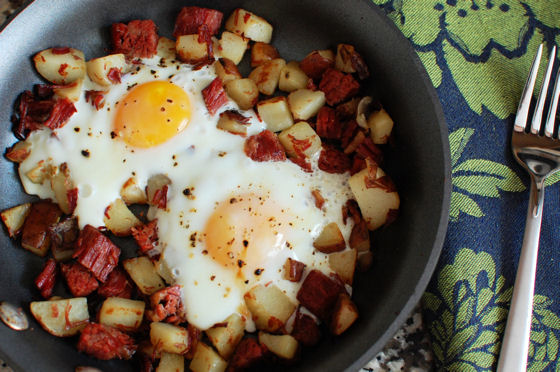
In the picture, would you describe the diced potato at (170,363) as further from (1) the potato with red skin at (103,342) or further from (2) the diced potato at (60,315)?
(2) the diced potato at (60,315)

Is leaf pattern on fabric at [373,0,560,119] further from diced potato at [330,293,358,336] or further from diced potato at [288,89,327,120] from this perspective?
diced potato at [330,293,358,336]

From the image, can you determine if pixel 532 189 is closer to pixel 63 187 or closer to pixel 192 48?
pixel 192 48

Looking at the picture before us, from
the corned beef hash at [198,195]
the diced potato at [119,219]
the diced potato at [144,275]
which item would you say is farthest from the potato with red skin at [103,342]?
the diced potato at [119,219]

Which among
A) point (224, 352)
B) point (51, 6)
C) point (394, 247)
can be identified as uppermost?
point (51, 6)

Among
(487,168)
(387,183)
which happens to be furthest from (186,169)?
(487,168)

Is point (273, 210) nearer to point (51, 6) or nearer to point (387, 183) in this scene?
Answer: point (387, 183)

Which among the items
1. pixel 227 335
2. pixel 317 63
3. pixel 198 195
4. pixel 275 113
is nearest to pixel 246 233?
pixel 198 195
